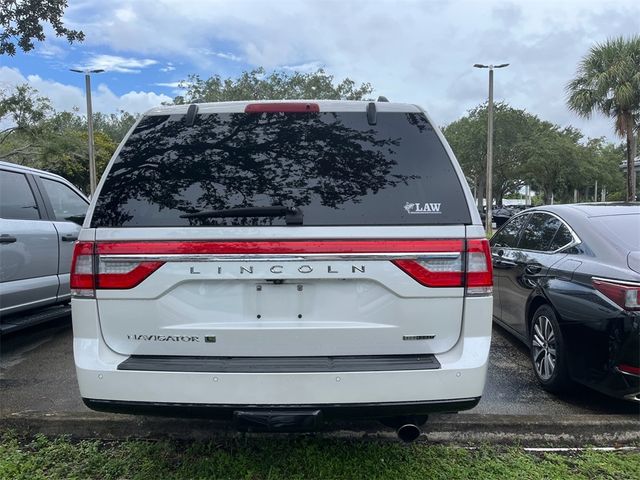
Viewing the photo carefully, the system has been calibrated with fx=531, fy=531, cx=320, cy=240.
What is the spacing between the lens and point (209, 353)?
99.9 inches

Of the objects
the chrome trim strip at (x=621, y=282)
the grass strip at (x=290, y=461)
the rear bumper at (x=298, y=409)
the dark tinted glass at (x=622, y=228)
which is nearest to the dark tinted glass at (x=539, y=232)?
the dark tinted glass at (x=622, y=228)

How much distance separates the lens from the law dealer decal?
2.54 m

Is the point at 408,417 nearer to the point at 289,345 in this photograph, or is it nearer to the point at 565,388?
the point at 289,345

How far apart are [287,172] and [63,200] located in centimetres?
438

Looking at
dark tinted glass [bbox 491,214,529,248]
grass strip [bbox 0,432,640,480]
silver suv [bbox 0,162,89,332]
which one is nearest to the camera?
grass strip [bbox 0,432,640,480]

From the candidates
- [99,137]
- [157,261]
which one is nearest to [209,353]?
[157,261]

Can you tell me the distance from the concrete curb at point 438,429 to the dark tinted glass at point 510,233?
7.72ft

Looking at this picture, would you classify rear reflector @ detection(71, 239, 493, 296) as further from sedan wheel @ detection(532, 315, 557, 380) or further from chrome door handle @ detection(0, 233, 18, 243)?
chrome door handle @ detection(0, 233, 18, 243)

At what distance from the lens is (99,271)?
8.28 feet

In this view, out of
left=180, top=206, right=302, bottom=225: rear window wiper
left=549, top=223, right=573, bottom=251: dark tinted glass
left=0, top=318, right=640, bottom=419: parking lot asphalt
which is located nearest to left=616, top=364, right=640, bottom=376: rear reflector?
left=0, top=318, right=640, bottom=419: parking lot asphalt

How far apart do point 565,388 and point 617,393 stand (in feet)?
1.72

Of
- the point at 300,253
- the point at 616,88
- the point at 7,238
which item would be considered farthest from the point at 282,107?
the point at 616,88

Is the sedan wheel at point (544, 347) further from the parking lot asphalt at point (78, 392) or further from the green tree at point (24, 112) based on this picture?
the green tree at point (24, 112)

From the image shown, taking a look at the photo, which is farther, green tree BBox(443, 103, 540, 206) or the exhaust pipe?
green tree BBox(443, 103, 540, 206)
